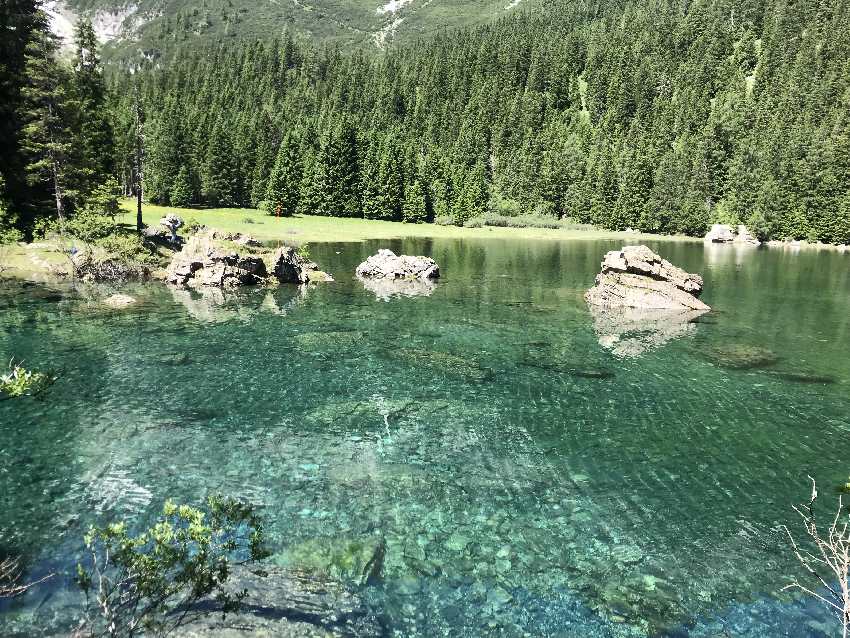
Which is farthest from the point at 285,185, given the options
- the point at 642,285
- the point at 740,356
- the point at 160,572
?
the point at 160,572

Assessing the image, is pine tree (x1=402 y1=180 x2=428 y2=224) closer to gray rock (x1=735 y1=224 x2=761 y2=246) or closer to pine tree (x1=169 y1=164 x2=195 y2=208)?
pine tree (x1=169 y1=164 x2=195 y2=208)

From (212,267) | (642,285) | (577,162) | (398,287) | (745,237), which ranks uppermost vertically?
(577,162)

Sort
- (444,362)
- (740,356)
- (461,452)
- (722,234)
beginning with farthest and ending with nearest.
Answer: (722,234) → (740,356) → (444,362) → (461,452)

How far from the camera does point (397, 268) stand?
6494cm

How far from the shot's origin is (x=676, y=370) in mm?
32000

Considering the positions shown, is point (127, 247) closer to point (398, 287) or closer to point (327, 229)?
point (398, 287)

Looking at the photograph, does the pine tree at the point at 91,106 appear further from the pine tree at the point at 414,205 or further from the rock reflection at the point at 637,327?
the pine tree at the point at 414,205

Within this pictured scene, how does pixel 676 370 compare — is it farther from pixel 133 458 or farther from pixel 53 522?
pixel 53 522

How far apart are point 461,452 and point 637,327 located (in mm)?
27365

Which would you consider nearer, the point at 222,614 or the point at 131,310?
the point at 222,614

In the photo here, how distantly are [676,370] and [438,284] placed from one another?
3304 centimetres

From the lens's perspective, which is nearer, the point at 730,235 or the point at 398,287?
the point at 398,287

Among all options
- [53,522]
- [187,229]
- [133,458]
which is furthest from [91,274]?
[53,522]

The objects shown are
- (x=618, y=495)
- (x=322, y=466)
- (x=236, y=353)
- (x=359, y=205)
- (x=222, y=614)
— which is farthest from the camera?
(x=359, y=205)
